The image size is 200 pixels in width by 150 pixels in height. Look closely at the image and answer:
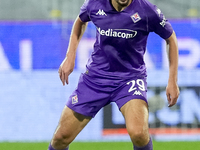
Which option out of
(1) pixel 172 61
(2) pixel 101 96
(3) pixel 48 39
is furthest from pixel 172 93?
(3) pixel 48 39

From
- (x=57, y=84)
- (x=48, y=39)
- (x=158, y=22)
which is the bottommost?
(x=57, y=84)

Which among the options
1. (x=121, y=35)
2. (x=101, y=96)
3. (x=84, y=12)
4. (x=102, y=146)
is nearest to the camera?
(x=121, y=35)

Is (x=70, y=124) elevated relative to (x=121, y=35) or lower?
lower

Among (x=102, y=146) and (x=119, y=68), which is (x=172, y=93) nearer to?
(x=119, y=68)

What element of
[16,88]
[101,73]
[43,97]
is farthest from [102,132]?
[101,73]

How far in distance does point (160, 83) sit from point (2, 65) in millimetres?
2936

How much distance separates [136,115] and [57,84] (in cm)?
478

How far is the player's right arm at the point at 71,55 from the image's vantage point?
3.83 metres

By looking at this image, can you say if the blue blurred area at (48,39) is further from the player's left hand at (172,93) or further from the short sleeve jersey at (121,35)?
the player's left hand at (172,93)

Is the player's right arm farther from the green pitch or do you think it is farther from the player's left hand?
the green pitch

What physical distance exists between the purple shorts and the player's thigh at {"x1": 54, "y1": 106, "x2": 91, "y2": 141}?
4 cm

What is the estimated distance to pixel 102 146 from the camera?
7.17 meters

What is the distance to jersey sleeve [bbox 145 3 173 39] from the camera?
12.0ft

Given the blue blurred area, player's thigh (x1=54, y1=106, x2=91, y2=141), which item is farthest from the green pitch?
player's thigh (x1=54, y1=106, x2=91, y2=141)
